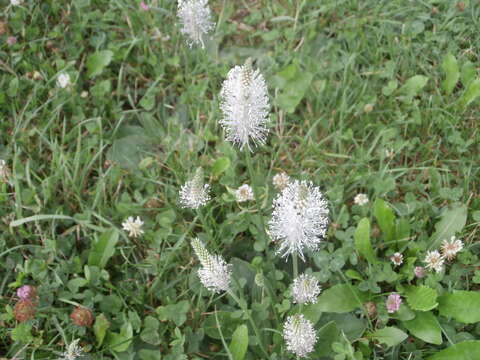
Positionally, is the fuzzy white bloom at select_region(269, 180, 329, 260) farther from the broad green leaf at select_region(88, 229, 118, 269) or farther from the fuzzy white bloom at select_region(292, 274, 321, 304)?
the broad green leaf at select_region(88, 229, 118, 269)

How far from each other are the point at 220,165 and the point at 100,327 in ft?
3.12

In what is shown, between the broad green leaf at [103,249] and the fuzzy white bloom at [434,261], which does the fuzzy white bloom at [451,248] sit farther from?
the broad green leaf at [103,249]

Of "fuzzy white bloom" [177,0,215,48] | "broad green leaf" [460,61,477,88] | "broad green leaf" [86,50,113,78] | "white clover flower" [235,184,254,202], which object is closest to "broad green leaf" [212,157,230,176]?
"white clover flower" [235,184,254,202]

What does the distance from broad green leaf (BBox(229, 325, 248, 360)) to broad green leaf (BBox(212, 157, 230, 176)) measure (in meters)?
0.87

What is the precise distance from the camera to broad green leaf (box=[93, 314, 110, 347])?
2221 millimetres

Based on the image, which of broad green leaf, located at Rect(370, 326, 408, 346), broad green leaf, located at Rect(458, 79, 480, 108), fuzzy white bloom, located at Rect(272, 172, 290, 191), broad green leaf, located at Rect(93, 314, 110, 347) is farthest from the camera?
broad green leaf, located at Rect(458, 79, 480, 108)

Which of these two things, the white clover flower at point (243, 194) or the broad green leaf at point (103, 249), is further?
the white clover flower at point (243, 194)

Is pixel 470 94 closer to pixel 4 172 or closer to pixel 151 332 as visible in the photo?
pixel 151 332

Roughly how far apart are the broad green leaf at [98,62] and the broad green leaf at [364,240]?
5.83 feet

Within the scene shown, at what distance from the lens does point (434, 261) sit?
7.64ft

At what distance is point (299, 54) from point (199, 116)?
2.44 ft

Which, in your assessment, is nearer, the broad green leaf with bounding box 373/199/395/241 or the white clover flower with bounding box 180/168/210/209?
the white clover flower with bounding box 180/168/210/209

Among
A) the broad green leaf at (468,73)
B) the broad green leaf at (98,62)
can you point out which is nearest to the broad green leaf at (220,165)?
the broad green leaf at (98,62)

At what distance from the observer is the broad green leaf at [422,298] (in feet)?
7.06
